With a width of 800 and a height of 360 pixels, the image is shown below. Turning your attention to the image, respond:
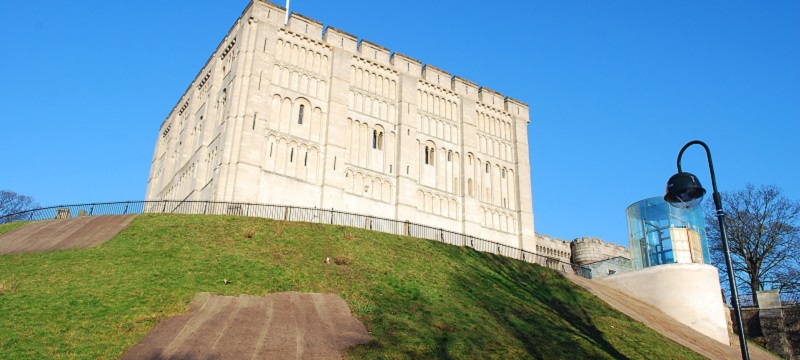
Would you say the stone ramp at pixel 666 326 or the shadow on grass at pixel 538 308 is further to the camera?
the stone ramp at pixel 666 326

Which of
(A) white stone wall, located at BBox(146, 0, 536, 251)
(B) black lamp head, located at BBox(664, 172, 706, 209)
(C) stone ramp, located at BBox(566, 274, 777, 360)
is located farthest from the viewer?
(A) white stone wall, located at BBox(146, 0, 536, 251)

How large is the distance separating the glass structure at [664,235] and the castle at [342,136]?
52.8ft

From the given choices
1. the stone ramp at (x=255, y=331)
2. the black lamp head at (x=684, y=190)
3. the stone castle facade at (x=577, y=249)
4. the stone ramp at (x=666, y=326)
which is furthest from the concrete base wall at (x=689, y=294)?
the stone castle facade at (x=577, y=249)

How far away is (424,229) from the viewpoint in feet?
128

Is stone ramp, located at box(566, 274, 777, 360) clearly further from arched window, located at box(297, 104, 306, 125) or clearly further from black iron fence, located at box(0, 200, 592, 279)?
arched window, located at box(297, 104, 306, 125)

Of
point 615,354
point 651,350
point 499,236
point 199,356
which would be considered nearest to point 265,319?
point 199,356

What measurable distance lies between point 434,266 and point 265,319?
36.0ft

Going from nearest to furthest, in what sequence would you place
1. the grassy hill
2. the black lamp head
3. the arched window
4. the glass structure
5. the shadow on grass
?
the black lamp head, the grassy hill, the shadow on grass, the glass structure, the arched window

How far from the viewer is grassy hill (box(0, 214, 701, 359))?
15.6 metres

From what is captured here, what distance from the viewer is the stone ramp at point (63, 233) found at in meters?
23.9

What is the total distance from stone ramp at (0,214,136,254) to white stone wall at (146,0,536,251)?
9.26 meters

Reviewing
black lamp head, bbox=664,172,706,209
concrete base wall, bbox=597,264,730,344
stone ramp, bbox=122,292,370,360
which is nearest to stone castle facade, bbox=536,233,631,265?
concrete base wall, bbox=597,264,730,344

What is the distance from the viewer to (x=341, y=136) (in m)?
→ 42.5

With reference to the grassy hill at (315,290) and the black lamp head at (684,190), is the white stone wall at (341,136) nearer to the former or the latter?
the grassy hill at (315,290)
